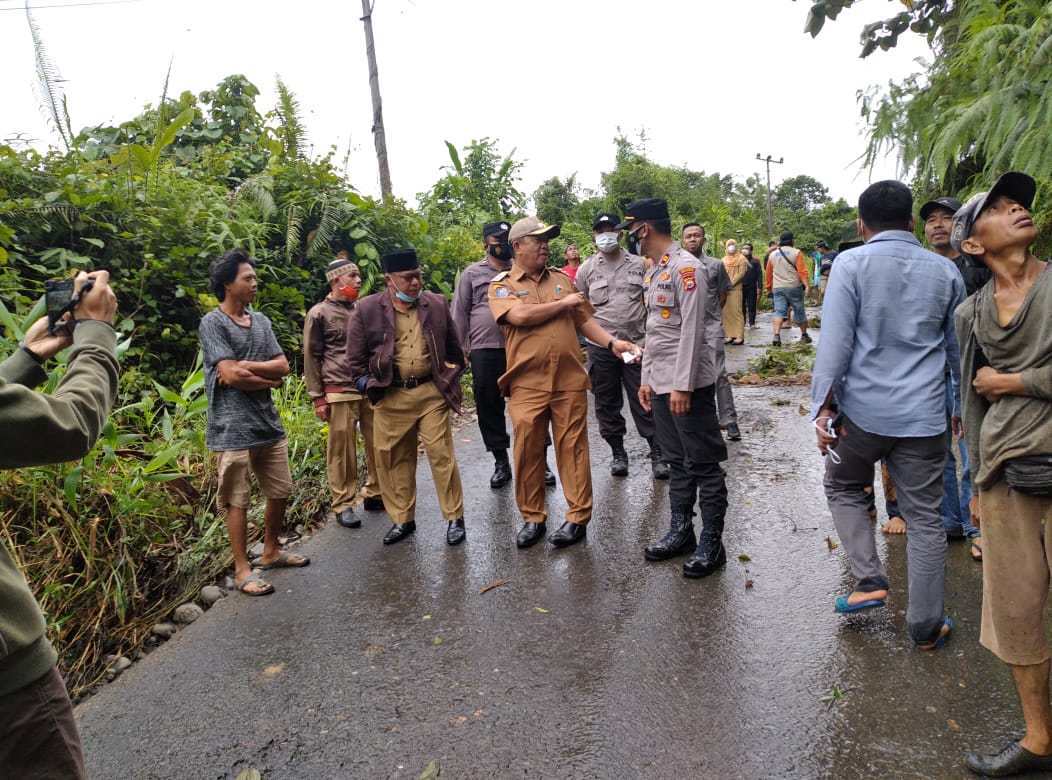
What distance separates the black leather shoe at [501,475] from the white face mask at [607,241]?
6.48 ft

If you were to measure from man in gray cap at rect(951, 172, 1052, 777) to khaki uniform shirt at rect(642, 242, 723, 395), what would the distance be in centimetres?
151

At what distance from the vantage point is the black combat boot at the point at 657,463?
18.6 feet

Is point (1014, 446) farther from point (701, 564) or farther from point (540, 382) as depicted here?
point (540, 382)

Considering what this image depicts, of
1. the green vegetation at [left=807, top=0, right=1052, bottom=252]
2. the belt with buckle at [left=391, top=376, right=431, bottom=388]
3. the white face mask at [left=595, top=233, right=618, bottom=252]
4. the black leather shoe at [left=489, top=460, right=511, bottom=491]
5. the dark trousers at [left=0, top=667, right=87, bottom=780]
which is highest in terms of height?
the green vegetation at [left=807, top=0, right=1052, bottom=252]

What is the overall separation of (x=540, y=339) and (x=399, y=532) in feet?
5.45

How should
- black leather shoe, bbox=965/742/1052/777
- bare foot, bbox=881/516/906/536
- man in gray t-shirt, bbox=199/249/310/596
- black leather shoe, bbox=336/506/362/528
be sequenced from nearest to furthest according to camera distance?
1. black leather shoe, bbox=965/742/1052/777
2. man in gray t-shirt, bbox=199/249/310/596
3. bare foot, bbox=881/516/906/536
4. black leather shoe, bbox=336/506/362/528

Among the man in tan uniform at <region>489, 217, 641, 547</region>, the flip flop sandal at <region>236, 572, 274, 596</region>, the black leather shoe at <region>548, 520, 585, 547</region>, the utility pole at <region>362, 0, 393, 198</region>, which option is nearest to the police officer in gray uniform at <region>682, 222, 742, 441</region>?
the man in tan uniform at <region>489, 217, 641, 547</region>

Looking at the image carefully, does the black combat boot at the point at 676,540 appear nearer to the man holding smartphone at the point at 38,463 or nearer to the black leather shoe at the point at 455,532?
the black leather shoe at the point at 455,532

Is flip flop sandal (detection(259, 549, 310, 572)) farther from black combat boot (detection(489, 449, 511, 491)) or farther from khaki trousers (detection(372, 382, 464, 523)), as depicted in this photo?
black combat boot (detection(489, 449, 511, 491))

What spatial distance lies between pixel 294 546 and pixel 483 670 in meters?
2.27

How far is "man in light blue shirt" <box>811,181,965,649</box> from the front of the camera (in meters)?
2.92

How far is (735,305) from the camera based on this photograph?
12.0 m

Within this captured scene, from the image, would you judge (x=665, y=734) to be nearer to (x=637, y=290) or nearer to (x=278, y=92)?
(x=637, y=290)

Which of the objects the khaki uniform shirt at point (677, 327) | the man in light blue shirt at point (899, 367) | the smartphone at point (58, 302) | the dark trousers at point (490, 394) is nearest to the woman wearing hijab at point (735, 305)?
the dark trousers at point (490, 394)
